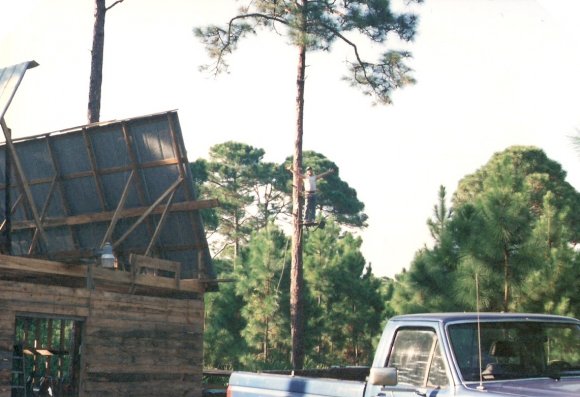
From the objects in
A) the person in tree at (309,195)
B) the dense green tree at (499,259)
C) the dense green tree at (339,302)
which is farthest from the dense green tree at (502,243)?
the dense green tree at (339,302)

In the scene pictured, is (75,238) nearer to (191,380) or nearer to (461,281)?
(191,380)

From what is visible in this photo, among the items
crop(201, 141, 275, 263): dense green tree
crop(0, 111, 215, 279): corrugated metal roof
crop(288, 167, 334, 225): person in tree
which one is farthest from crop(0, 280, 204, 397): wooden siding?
crop(201, 141, 275, 263): dense green tree

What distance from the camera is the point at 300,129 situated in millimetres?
29109

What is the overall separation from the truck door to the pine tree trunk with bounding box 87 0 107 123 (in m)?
19.9

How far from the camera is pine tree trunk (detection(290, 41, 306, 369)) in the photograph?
2830cm

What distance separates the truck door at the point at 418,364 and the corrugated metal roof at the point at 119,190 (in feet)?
43.3

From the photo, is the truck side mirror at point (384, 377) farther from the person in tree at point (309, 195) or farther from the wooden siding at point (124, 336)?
the person in tree at point (309, 195)

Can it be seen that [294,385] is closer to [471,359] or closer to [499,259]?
[471,359]

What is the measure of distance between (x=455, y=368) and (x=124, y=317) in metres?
13.4

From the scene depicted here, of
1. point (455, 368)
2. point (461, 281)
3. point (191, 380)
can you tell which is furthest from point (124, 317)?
point (455, 368)

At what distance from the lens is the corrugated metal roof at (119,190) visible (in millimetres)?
21266

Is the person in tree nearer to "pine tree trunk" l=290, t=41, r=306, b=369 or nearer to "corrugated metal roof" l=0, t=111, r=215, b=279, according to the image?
"pine tree trunk" l=290, t=41, r=306, b=369

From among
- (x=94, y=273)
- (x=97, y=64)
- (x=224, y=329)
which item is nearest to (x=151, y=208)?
(x=94, y=273)

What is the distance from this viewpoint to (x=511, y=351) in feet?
26.0
